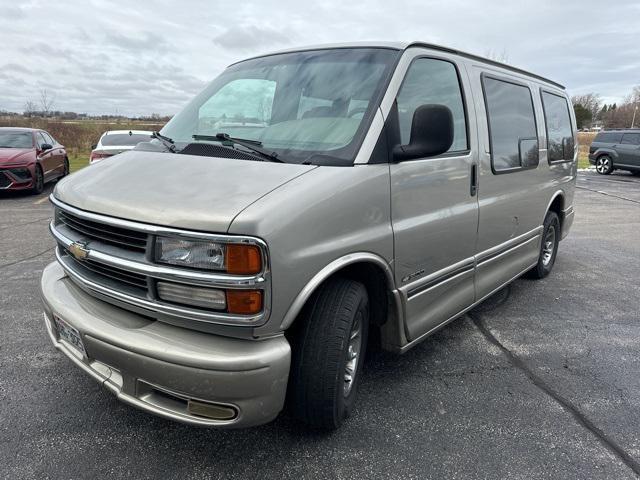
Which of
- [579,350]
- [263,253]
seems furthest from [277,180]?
[579,350]

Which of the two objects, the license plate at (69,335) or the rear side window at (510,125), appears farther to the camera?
the rear side window at (510,125)

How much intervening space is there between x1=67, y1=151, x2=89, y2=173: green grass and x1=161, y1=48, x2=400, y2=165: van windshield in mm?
15414

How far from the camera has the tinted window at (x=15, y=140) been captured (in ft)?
37.7

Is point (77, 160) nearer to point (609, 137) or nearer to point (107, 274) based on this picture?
point (107, 274)

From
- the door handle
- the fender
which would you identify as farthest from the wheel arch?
the fender

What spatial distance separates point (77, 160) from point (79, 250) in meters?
19.7

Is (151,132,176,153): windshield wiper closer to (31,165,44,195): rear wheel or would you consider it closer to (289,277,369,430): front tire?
(289,277,369,430): front tire

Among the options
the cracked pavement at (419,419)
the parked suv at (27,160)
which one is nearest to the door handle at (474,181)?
the cracked pavement at (419,419)

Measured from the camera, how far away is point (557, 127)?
5.27m

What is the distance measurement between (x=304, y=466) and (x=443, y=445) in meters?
0.75

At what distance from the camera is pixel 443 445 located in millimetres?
2566

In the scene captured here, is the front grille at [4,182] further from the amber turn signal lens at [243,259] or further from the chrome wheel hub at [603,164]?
the chrome wheel hub at [603,164]

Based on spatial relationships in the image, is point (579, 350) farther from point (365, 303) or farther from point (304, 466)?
point (304, 466)

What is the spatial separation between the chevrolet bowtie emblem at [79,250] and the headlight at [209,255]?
51 cm
